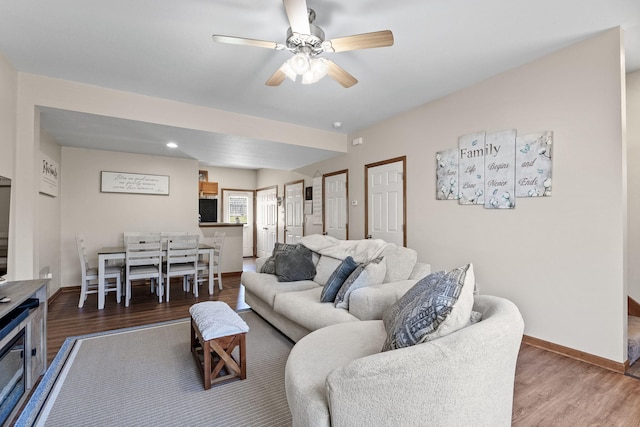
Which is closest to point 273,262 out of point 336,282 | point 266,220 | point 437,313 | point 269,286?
point 269,286

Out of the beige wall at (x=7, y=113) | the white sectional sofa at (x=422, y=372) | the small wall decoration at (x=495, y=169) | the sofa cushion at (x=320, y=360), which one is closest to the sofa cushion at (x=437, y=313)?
the white sectional sofa at (x=422, y=372)

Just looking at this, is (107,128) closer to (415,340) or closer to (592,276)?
(415,340)

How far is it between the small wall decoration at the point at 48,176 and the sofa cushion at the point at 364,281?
3.84 m

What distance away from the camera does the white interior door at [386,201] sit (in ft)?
13.6

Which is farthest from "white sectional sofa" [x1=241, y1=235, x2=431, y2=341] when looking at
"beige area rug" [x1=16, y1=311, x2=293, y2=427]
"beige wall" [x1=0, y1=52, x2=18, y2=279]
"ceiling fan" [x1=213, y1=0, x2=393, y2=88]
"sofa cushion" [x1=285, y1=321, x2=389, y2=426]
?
"beige wall" [x1=0, y1=52, x2=18, y2=279]

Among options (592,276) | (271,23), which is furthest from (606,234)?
(271,23)

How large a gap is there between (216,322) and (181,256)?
2.63m

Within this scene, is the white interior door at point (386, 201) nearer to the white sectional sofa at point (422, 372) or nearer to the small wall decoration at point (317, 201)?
the small wall decoration at point (317, 201)

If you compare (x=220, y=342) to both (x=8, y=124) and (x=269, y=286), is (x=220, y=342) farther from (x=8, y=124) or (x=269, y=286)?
(x=8, y=124)

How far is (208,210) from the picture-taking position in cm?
761

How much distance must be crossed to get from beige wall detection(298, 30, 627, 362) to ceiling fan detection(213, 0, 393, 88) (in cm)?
174

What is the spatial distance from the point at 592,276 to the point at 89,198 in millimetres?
6529

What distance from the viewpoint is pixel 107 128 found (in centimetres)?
380

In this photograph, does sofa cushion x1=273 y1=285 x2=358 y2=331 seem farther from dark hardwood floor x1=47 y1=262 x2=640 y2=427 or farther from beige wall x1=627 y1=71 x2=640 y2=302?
beige wall x1=627 y1=71 x2=640 y2=302
